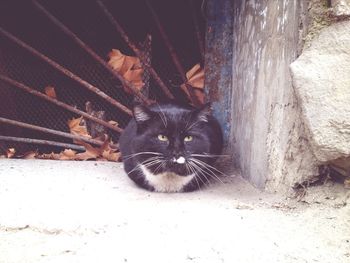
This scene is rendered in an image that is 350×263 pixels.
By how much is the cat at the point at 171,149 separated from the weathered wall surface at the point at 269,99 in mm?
207

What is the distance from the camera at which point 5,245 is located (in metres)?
1.77

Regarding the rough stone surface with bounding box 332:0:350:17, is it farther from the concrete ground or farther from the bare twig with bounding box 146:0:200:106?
the bare twig with bounding box 146:0:200:106

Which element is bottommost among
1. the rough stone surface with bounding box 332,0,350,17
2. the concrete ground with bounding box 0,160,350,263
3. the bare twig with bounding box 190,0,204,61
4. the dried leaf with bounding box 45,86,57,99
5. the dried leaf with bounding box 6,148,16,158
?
the concrete ground with bounding box 0,160,350,263

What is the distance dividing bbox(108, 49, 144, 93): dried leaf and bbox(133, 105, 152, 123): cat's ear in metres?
0.81

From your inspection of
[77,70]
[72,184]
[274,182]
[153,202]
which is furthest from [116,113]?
[274,182]

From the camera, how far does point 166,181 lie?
7.84ft

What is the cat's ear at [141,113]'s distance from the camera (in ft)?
7.72

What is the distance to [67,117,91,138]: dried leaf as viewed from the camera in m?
3.29

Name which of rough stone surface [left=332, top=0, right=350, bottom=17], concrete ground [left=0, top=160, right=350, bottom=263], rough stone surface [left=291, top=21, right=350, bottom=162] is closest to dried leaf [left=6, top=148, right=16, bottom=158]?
concrete ground [left=0, top=160, right=350, bottom=263]

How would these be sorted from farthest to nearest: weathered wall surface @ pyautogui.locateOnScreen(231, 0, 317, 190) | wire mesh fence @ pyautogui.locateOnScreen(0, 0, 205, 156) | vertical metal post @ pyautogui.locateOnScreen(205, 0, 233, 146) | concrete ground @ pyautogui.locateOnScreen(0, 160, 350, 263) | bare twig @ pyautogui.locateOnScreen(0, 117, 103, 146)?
wire mesh fence @ pyautogui.locateOnScreen(0, 0, 205, 156) → bare twig @ pyautogui.locateOnScreen(0, 117, 103, 146) → vertical metal post @ pyautogui.locateOnScreen(205, 0, 233, 146) → weathered wall surface @ pyautogui.locateOnScreen(231, 0, 317, 190) → concrete ground @ pyautogui.locateOnScreen(0, 160, 350, 263)

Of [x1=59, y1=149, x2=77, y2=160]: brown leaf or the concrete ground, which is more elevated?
[x1=59, y1=149, x2=77, y2=160]: brown leaf

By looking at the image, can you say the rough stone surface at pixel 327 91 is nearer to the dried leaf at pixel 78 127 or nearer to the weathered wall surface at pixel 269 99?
the weathered wall surface at pixel 269 99

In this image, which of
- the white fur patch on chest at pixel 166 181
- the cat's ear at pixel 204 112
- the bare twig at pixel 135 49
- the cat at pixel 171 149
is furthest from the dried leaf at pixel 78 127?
the cat's ear at pixel 204 112

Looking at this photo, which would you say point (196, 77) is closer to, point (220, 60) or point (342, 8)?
point (220, 60)
